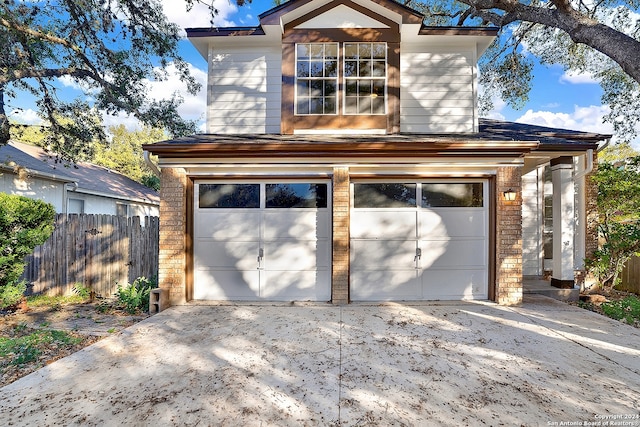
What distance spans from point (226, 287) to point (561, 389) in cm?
533

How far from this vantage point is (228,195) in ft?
20.1

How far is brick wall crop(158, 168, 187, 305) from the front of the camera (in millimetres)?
5812

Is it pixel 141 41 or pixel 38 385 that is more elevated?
pixel 141 41

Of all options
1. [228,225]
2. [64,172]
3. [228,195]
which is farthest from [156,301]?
[64,172]

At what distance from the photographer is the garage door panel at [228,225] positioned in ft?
19.9

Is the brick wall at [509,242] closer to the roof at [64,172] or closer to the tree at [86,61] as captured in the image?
the tree at [86,61]

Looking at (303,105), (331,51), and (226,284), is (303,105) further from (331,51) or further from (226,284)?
(226,284)

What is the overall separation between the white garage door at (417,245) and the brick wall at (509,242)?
0.27 meters

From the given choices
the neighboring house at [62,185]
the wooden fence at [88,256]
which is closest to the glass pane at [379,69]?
the wooden fence at [88,256]

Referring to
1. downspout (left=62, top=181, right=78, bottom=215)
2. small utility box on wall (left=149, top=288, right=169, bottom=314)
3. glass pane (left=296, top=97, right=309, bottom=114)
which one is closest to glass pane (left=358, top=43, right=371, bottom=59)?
glass pane (left=296, top=97, right=309, bottom=114)

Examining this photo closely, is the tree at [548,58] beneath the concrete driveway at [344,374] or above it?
above

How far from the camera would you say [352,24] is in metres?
6.89

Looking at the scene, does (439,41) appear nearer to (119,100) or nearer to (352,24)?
(352,24)

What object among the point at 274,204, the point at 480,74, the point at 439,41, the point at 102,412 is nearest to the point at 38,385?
the point at 102,412
